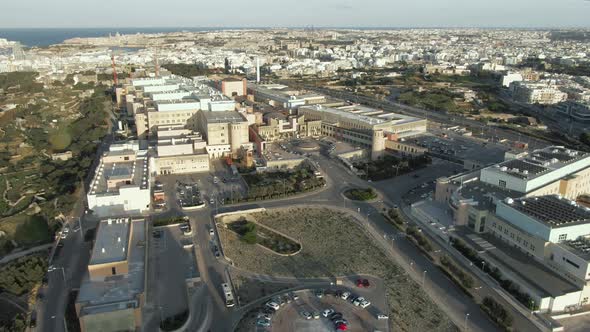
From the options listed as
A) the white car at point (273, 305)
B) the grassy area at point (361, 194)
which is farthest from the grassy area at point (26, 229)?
the grassy area at point (361, 194)

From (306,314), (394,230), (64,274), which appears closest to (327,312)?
(306,314)

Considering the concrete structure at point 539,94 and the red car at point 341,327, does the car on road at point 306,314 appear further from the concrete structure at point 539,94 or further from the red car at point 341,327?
the concrete structure at point 539,94

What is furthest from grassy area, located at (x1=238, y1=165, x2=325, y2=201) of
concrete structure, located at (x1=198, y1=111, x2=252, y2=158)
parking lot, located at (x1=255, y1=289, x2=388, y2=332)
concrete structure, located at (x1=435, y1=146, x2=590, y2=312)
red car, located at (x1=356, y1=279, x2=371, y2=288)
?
parking lot, located at (x1=255, y1=289, x2=388, y2=332)

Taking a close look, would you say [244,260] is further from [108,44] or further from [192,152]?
[108,44]

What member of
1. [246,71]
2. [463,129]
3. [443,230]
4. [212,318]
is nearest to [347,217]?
[443,230]

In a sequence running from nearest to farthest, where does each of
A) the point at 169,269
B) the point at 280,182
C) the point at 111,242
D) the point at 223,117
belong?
the point at 169,269, the point at 111,242, the point at 280,182, the point at 223,117

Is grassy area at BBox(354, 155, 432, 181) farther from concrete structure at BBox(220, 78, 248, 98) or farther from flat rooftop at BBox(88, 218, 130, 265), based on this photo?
concrete structure at BBox(220, 78, 248, 98)

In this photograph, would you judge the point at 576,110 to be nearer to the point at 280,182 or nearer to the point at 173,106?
the point at 280,182
